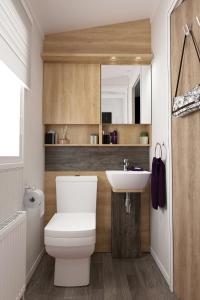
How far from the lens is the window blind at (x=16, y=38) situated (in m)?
1.70

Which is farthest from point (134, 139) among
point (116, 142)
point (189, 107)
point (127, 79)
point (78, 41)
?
point (189, 107)

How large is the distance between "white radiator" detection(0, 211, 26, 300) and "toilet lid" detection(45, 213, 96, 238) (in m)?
0.27

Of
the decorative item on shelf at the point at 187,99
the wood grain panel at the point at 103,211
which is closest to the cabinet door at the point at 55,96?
the wood grain panel at the point at 103,211

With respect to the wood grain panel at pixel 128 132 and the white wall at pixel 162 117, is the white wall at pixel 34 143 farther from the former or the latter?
the white wall at pixel 162 117

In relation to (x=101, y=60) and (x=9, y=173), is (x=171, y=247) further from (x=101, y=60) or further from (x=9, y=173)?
(x=101, y=60)

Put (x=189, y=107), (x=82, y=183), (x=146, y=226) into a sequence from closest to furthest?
(x=189, y=107)
(x=82, y=183)
(x=146, y=226)

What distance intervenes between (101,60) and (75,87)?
1.32 ft

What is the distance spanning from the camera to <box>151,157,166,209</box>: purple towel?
93.7 inches

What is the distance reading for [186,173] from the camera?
74.5 inches

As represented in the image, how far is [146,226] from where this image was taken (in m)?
3.05

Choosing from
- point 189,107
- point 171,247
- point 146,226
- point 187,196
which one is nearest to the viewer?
point 189,107

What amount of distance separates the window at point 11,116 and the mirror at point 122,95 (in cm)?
111

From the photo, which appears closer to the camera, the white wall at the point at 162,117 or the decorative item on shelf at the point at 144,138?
the white wall at the point at 162,117

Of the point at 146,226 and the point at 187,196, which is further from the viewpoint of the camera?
the point at 146,226
